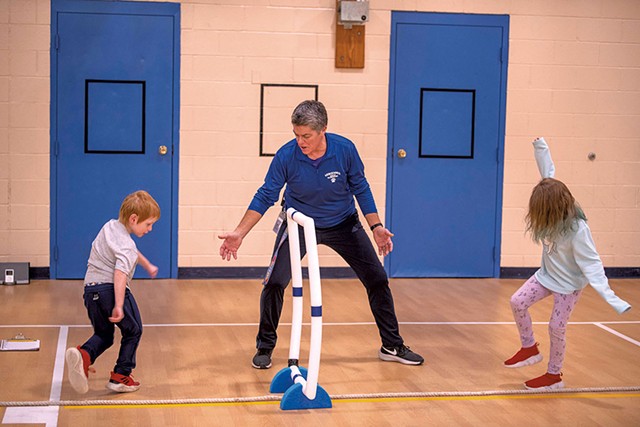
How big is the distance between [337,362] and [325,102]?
3556 mm

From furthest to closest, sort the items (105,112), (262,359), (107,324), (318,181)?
(105,112) < (262,359) < (318,181) < (107,324)

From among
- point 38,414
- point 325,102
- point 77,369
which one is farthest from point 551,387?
point 325,102

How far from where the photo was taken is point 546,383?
5465mm

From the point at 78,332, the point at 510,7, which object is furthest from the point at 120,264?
the point at 510,7

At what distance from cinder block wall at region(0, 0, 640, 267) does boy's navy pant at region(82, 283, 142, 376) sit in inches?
147

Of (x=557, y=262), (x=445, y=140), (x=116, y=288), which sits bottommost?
(x=116, y=288)

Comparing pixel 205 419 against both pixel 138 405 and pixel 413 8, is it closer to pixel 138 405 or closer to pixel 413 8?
pixel 138 405

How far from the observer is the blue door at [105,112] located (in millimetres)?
8602

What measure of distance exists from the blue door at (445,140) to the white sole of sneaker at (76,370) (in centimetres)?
460

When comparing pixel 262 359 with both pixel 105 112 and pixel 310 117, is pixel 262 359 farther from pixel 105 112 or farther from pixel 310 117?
pixel 105 112

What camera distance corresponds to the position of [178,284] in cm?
872

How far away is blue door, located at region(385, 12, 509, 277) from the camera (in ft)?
29.8

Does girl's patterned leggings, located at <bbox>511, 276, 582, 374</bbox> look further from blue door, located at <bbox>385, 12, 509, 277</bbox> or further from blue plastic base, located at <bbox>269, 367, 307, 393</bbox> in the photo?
blue door, located at <bbox>385, 12, 509, 277</bbox>

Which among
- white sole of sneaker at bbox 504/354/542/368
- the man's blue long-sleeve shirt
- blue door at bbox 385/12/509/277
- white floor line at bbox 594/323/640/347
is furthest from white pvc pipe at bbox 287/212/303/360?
blue door at bbox 385/12/509/277
